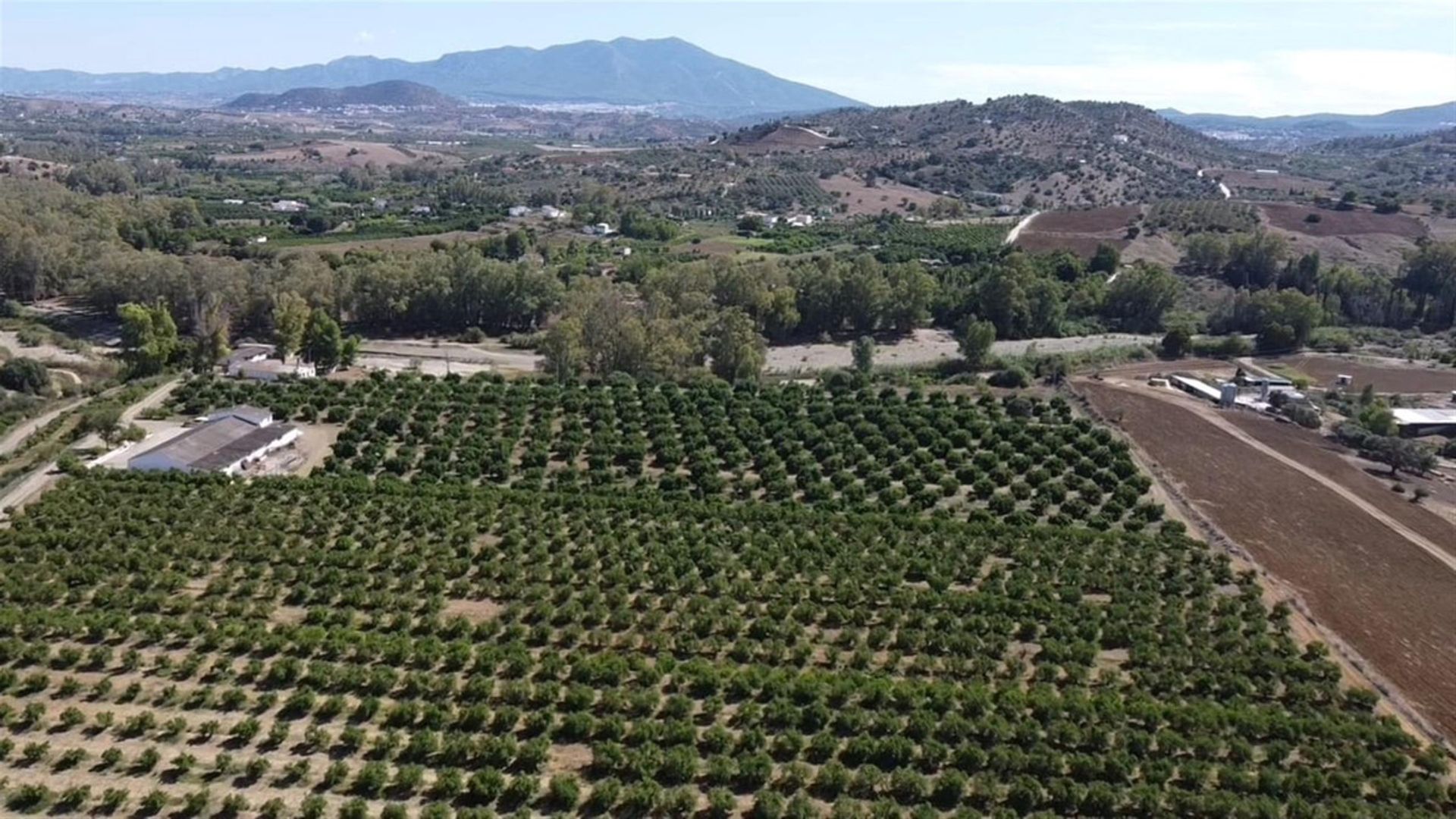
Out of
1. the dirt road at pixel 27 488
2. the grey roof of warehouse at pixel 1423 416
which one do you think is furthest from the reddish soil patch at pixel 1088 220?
the dirt road at pixel 27 488

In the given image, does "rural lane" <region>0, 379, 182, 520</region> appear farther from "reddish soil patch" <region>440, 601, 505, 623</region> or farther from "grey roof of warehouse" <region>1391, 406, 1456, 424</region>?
"grey roof of warehouse" <region>1391, 406, 1456, 424</region>

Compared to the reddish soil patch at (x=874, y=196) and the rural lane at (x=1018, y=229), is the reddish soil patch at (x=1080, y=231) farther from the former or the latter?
the reddish soil patch at (x=874, y=196)

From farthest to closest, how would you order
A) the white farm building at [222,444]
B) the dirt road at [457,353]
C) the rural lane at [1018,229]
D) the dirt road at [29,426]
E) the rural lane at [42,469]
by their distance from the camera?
1. the rural lane at [1018,229]
2. the dirt road at [457,353]
3. the dirt road at [29,426]
4. the white farm building at [222,444]
5. the rural lane at [42,469]

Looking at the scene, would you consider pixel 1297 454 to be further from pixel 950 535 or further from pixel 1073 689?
pixel 1073 689

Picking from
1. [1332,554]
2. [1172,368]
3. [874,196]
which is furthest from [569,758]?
[874,196]

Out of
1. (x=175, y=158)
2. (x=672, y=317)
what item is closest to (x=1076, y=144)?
(x=672, y=317)

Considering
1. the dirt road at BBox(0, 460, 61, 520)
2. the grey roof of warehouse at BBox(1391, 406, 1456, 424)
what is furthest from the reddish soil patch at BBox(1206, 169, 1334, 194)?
the dirt road at BBox(0, 460, 61, 520)

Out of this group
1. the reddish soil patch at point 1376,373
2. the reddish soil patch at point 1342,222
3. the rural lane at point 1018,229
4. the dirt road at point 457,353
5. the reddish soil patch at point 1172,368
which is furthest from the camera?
the rural lane at point 1018,229
